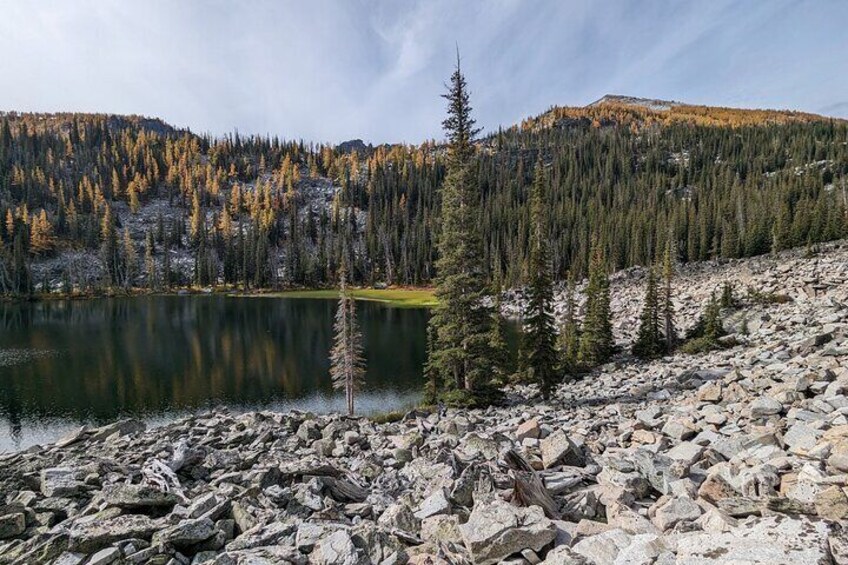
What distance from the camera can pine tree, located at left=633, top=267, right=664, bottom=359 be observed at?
119 feet

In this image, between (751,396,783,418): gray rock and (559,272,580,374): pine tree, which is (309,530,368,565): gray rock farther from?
(559,272,580,374): pine tree

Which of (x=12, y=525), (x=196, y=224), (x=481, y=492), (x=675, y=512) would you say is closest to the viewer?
(x=675, y=512)

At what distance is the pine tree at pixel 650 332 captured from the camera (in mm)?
36219

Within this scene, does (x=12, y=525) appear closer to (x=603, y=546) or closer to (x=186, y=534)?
(x=186, y=534)

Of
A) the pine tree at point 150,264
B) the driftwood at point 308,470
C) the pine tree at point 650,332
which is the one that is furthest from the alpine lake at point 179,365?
the pine tree at point 150,264

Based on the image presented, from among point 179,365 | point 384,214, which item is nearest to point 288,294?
point 384,214

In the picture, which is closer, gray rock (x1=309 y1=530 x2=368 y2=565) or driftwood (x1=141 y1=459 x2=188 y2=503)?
gray rock (x1=309 y1=530 x2=368 y2=565)

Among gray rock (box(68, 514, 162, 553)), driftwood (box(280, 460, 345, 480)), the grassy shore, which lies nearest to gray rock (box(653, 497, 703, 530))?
driftwood (box(280, 460, 345, 480))

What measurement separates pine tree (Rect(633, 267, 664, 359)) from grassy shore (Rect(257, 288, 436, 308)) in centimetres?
5623

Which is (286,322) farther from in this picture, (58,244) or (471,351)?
(58,244)

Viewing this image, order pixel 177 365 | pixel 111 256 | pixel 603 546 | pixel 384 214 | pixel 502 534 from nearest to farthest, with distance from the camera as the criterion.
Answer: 1. pixel 603 546
2. pixel 502 534
3. pixel 177 365
4. pixel 111 256
5. pixel 384 214

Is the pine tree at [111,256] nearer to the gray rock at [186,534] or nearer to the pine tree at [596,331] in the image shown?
the pine tree at [596,331]

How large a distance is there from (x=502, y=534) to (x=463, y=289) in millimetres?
18371

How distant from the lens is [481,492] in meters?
8.52
